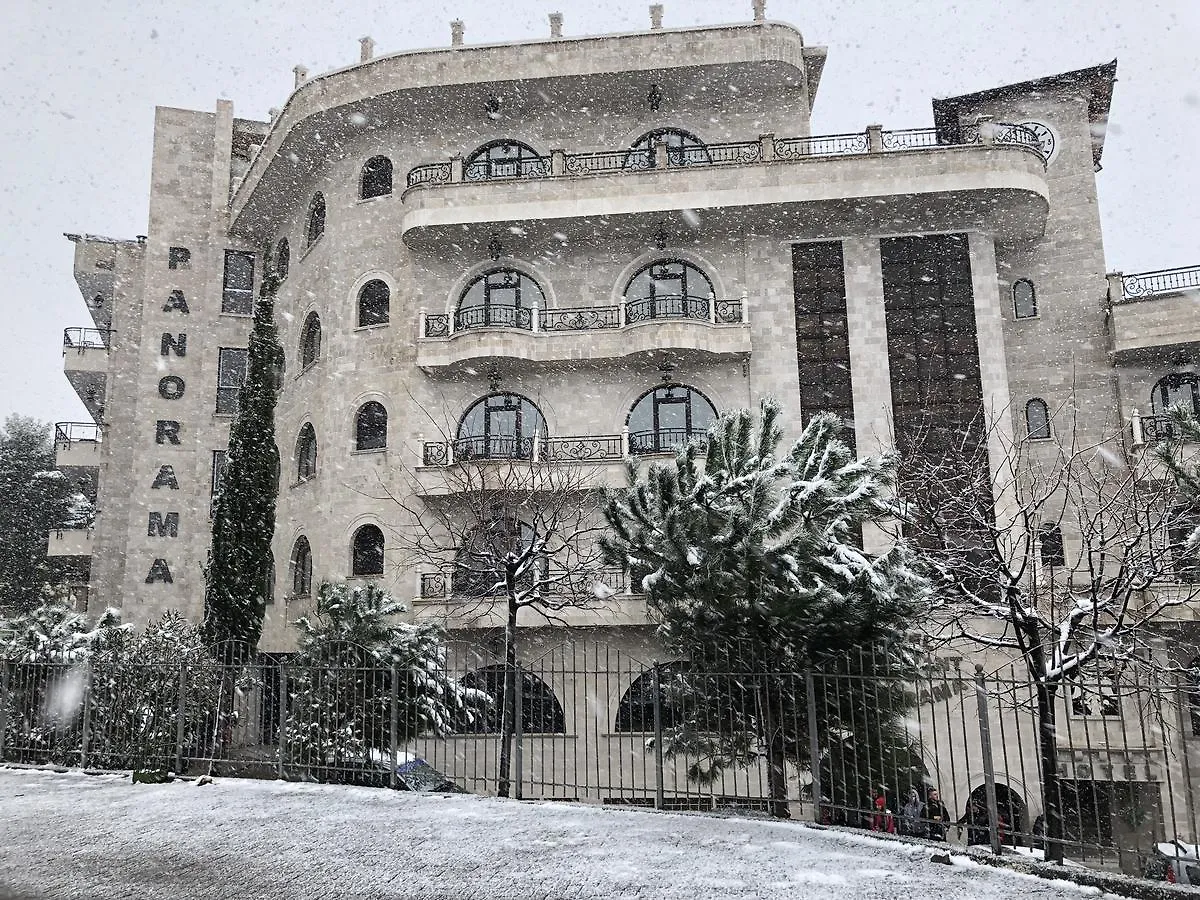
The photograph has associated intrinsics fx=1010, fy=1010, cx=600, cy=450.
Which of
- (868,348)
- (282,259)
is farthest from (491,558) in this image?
(282,259)

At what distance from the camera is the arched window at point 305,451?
88.0 feet

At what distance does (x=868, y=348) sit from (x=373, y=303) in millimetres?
12363

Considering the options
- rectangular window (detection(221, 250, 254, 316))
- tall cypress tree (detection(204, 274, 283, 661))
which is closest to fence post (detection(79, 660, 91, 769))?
tall cypress tree (detection(204, 274, 283, 661))

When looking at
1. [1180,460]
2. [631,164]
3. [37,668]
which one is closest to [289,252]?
[631,164]

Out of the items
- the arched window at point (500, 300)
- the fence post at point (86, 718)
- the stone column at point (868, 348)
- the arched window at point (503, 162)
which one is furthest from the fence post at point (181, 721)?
the arched window at point (503, 162)

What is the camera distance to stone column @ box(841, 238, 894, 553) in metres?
23.2

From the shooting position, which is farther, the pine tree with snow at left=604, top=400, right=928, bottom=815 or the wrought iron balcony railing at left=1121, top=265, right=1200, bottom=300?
the wrought iron balcony railing at left=1121, top=265, right=1200, bottom=300

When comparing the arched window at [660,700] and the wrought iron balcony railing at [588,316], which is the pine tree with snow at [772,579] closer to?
the arched window at [660,700]

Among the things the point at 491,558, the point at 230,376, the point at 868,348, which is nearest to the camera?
the point at 491,558

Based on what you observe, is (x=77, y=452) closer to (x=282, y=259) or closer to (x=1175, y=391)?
(x=282, y=259)

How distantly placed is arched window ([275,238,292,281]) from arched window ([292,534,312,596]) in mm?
8226

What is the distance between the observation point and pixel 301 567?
1046 inches

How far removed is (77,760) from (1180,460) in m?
18.1

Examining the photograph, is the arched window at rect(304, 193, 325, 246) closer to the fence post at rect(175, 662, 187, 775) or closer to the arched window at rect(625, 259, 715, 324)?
the arched window at rect(625, 259, 715, 324)
